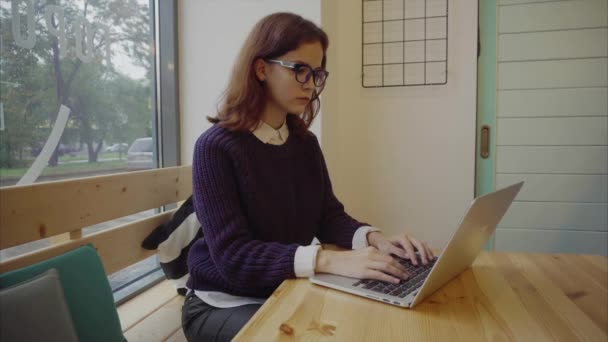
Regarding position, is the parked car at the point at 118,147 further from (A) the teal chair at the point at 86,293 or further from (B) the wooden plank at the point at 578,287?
(B) the wooden plank at the point at 578,287

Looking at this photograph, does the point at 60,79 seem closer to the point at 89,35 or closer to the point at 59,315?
the point at 89,35

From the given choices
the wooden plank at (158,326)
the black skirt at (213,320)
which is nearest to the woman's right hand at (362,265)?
the black skirt at (213,320)

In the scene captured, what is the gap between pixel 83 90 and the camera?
1.48 m

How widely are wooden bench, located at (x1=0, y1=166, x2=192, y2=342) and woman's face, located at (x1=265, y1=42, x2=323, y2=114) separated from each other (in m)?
0.55

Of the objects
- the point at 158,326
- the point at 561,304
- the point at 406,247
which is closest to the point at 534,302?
the point at 561,304

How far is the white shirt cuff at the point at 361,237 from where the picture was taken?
1.12 metres

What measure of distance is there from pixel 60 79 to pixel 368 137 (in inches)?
64.5

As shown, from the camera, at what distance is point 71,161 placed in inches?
55.9

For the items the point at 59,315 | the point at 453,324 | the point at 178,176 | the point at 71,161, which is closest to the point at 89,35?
the point at 71,161

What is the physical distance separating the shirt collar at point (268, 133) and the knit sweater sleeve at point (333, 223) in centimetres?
16

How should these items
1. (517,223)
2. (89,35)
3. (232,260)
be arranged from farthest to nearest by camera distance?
(517,223)
(89,35)
(232,260)

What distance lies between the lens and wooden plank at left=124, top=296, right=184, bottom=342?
4.49 feet

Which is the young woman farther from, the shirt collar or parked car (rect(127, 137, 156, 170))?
parked car (rect(127, 137, 156, 170))

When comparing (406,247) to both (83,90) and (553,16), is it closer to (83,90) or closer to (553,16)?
(83,90)
